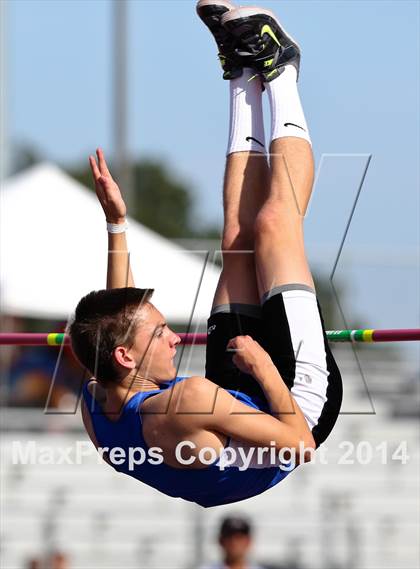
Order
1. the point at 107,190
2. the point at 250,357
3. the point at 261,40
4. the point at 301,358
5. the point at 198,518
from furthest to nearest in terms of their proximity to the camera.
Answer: the point at 198,518
the point at 107,190
the point at 261,40
the point at 301,358
the point at 250,357

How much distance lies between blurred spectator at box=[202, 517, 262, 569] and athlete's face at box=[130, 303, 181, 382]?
10.8 ft

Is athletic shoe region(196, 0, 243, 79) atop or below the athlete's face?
atop

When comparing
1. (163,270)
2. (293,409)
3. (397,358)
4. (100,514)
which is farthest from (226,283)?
(397,358)

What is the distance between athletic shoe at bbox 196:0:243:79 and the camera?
424 centimetres

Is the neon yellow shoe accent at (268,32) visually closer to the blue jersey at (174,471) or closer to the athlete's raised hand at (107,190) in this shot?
the athlete's raised hand at (107,190)

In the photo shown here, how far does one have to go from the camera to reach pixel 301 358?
396 centimetres

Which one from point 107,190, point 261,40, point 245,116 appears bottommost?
point 107,190

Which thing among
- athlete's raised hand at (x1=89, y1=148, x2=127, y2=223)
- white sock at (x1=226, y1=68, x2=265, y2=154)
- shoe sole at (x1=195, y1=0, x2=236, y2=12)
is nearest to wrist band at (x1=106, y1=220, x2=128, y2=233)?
athlete's raised hand at (x1=89, y1=148, x2=127, y2=223)

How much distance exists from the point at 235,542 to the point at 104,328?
3.47 meters

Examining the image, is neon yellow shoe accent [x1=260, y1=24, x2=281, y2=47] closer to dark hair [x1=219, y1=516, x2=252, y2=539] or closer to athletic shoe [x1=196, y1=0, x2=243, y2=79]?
athletic shoe [x1=196, y1=0, x2=243, y2=79]

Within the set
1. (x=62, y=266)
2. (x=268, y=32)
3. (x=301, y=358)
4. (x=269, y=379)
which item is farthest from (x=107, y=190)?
(x=62, y=266)

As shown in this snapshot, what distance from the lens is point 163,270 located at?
8.77 meters

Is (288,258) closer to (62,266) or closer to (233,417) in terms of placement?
(233,417)

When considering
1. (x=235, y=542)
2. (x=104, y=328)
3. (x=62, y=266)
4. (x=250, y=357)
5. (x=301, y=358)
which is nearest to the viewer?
(x=250, y=357)
